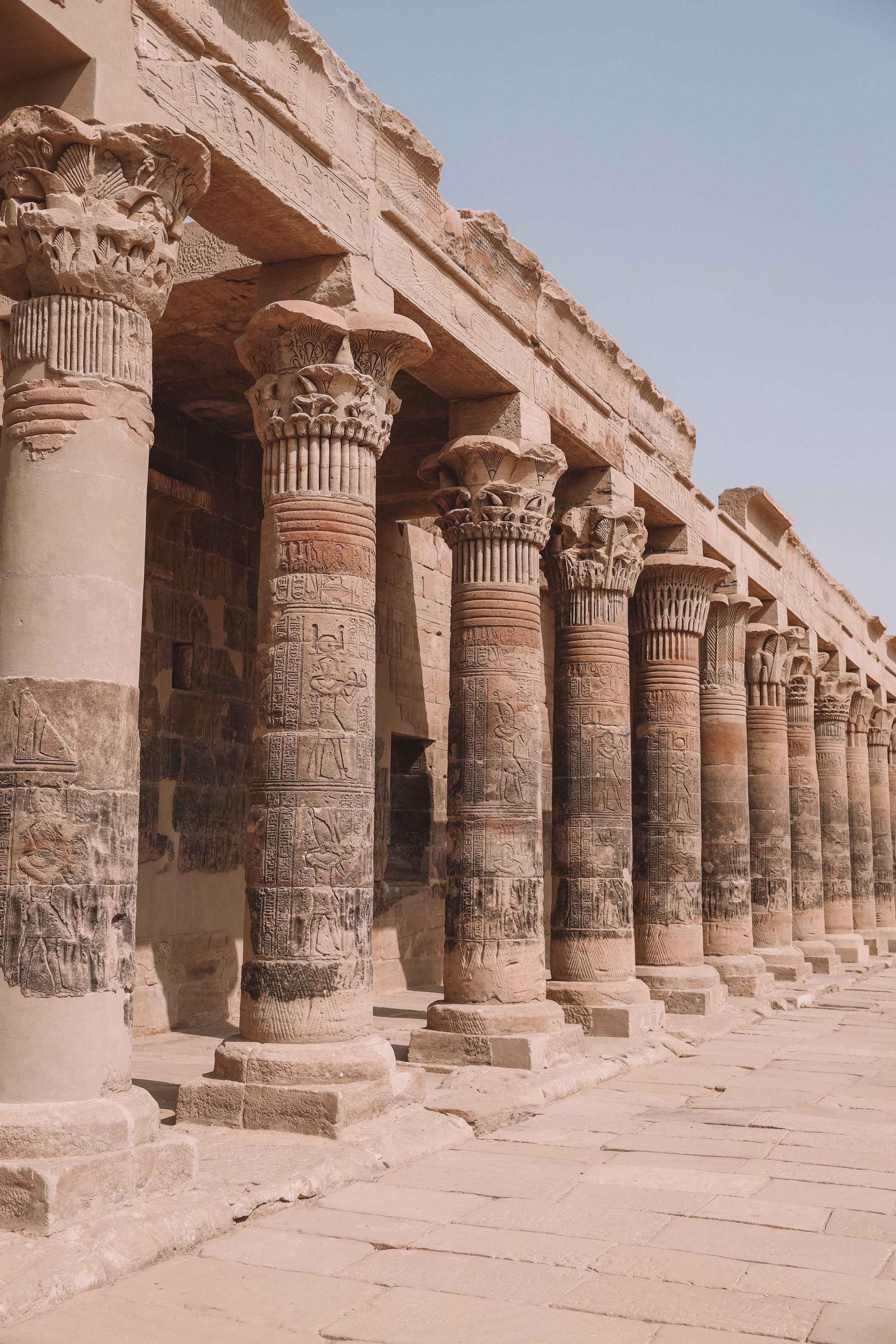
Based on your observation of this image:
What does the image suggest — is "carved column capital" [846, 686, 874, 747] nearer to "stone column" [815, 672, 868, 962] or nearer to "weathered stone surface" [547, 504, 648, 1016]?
"stone column" [815, 672, 868, 962]

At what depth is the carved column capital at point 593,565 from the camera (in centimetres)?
1141

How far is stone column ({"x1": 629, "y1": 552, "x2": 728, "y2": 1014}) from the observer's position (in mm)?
12859

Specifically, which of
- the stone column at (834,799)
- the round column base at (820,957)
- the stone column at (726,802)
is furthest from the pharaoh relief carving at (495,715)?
the stone column at (834,799)

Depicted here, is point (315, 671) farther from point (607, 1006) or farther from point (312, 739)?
point (607, 1006)

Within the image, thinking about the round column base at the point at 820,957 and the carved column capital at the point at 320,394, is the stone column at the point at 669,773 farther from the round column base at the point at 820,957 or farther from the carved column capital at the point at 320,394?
the carved column capital at the point at 320,394

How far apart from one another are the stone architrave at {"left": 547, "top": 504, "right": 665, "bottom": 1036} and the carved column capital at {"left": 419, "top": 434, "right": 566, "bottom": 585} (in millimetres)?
1708

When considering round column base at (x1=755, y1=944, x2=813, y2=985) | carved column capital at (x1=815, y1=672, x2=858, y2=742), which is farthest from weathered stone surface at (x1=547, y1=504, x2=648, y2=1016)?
carved column capital at (x1=815, y1=672, x2=858, y2=742)

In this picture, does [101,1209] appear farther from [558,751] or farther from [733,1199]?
[558,751]

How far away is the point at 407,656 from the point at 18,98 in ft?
30.9

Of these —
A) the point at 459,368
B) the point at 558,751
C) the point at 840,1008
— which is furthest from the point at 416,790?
the point at 459,368

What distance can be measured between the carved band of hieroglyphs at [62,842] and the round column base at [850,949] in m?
16.1

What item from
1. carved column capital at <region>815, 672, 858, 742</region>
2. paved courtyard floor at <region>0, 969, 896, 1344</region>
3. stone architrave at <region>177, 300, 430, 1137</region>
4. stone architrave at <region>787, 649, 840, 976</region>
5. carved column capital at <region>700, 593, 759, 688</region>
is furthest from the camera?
carved column capital at <region>815, 672, 858, 742</region>

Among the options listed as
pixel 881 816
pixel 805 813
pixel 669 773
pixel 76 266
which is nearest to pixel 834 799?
pixel 805 813

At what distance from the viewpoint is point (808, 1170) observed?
6.50m
